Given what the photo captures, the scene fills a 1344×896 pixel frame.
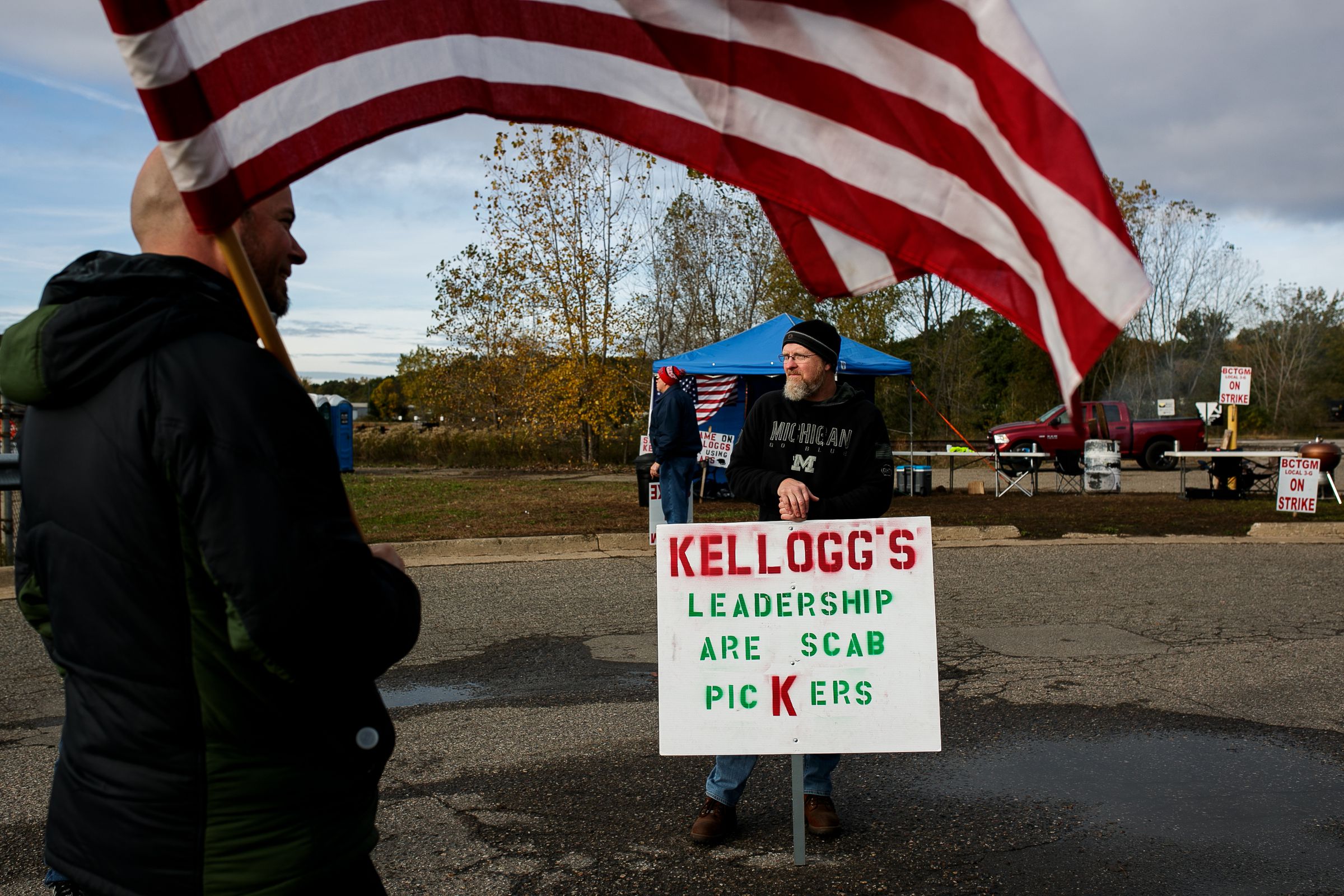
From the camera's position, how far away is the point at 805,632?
4074 mm

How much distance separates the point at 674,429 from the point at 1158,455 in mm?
22327

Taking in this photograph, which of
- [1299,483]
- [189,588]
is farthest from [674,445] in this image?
[189,588]

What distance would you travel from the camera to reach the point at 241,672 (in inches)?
67.1

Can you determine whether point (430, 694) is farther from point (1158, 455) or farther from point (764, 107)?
point (1158, 455)

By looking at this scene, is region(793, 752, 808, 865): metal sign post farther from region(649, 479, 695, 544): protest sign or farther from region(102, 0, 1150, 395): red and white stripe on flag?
region(649, 479, 695, 544): protest sign

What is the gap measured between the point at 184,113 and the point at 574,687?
487cm

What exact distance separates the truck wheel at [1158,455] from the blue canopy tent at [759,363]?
1452 cm

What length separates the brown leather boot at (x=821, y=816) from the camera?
13.6 feet

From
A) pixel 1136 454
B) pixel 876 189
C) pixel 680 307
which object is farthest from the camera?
pixel 680 307

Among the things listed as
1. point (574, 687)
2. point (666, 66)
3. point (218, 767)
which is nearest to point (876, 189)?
point (666, 66)

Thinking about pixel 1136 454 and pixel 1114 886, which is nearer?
pixel 1114 886

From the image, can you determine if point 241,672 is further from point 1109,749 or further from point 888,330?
point 888,330

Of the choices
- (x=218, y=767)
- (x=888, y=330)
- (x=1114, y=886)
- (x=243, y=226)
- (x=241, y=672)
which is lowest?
(x=1114, y=886)

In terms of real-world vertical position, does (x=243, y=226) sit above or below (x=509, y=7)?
below
